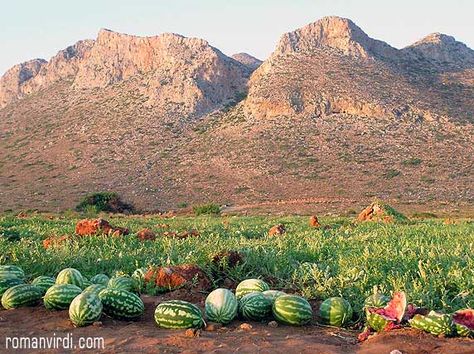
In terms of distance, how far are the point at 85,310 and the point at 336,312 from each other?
2176mm

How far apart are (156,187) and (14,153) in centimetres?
2450

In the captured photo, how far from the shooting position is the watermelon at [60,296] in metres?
5.41

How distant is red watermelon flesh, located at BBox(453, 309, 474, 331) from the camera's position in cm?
459

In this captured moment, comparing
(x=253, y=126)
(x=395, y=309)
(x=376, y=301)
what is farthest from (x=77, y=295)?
(x=253, y=126)

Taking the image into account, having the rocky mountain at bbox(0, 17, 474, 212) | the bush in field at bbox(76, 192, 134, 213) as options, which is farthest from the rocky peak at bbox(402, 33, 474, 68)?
the bush in field at bbox(76, 192, 134, 213)

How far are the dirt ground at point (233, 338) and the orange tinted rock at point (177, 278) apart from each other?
70 centimetres

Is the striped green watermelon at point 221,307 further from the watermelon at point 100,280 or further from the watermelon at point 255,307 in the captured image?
the watermelon at point 100,280

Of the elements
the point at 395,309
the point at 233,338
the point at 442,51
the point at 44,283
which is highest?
the point at 442,51

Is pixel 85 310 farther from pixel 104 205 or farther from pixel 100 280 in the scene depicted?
pixel 104 205

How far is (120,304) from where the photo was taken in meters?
5.15

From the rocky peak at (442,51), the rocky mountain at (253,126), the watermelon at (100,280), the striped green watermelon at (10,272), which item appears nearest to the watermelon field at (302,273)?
the watermelon at (100,280)

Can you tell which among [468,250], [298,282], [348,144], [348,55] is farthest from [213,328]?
[348,55]

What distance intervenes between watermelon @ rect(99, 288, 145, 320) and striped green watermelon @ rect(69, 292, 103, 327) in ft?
0.42

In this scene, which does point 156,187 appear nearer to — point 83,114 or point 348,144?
point 348,144
